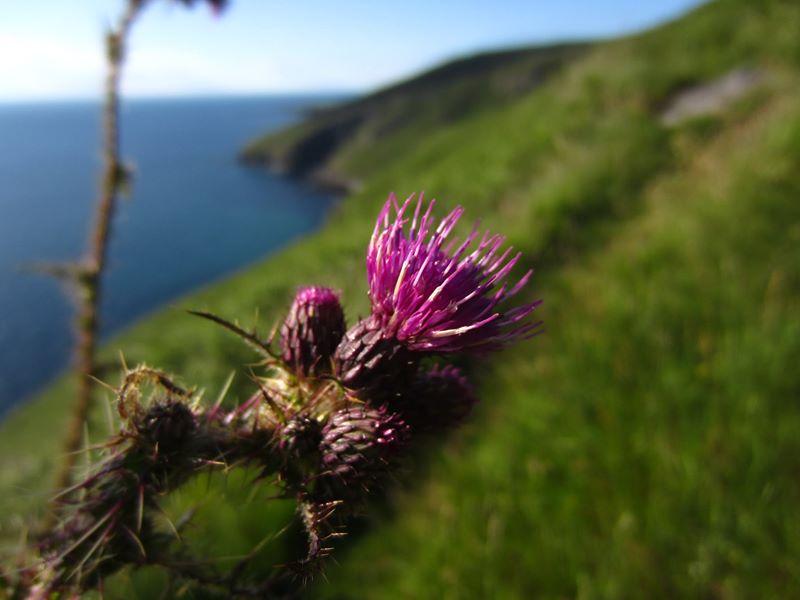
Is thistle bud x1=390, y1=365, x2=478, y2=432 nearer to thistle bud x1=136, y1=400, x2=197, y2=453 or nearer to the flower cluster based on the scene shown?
the flower cluster

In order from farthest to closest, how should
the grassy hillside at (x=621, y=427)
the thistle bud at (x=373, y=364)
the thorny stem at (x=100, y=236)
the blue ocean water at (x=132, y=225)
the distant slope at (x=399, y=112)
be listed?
the distant slope at (x=399, y=112) → the blue ocean water at (x=132, y=225) → the grassy hillside at (x=621, y=427) → the thorny stem at (x=100, y=236) → the thistle bud at (x=373, y=364)

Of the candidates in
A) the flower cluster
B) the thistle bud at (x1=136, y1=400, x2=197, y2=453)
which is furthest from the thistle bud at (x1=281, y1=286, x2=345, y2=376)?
the thistle bud at (x1=136, y1=400, x2=197, y2=453)

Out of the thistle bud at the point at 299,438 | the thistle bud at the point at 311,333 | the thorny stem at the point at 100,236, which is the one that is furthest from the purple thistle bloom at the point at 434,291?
the thorny stem at the point at 100,236

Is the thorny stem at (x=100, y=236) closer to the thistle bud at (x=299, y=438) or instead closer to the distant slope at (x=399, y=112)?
the thistle bud at (x=299, y=438)

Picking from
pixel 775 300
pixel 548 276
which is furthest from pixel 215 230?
pixel 775 300

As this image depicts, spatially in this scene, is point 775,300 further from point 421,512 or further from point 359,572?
point 359,572
